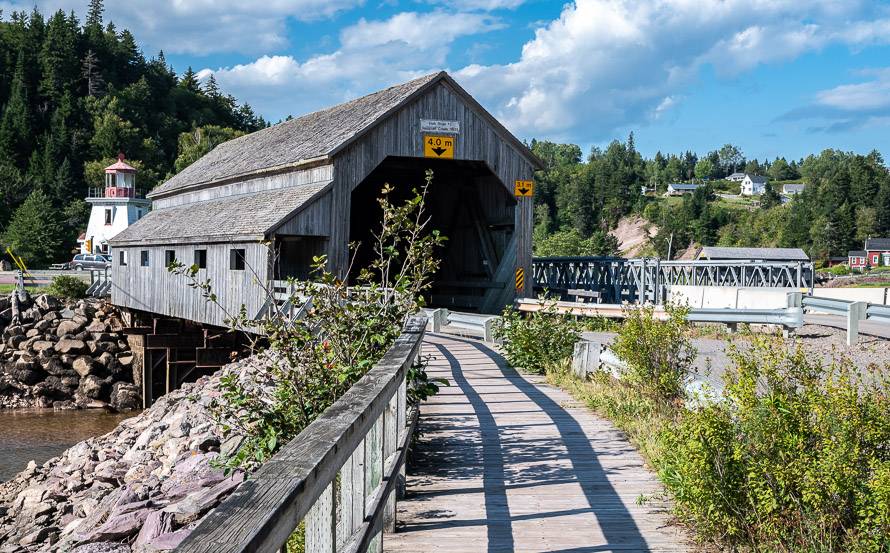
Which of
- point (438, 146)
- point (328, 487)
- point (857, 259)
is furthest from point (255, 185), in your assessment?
point (857, 259)

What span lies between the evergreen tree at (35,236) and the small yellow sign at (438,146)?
48.1 meters

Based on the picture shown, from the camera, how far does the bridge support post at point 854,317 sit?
14.8 meters

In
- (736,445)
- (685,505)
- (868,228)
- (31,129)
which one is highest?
(31,129)

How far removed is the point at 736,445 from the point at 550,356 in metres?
7.98

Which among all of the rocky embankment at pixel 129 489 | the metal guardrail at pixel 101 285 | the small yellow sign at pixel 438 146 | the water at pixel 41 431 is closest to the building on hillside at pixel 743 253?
the metal guardrail at pixel 101 285

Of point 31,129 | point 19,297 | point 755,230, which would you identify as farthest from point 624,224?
point 19,297

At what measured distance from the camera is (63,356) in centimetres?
3027

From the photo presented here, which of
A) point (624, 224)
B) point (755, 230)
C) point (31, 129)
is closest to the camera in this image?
point (31, 129)

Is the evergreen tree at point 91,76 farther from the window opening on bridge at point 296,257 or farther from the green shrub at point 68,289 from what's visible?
the window opening on bridge at point 296,257

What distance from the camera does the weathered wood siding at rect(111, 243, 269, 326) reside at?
68.7ft

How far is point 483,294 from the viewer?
2564cm

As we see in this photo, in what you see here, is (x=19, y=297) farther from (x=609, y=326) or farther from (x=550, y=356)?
(x=550, y=356)

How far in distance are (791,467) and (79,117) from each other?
329 feet

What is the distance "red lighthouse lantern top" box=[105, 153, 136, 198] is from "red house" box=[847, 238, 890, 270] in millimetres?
76448
